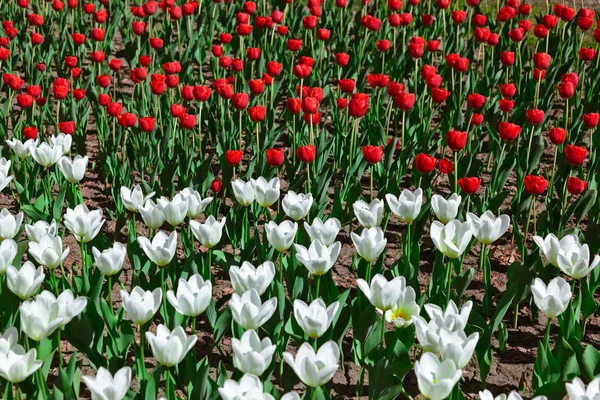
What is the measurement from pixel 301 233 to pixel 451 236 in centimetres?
76

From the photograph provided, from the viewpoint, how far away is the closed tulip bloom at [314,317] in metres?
2.65

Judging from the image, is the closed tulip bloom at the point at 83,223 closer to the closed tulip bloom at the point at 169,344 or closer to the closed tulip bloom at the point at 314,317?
the closed tulip bloom at the point at 169,344

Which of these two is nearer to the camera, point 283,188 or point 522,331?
point 522,331

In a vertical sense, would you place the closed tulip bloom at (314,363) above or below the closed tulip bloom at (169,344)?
above

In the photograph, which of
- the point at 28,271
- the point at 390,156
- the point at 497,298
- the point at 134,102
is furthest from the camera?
the point at 134,102

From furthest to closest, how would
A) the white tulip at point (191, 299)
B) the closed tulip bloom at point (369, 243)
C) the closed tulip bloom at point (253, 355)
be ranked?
the closed tulip bloom at point (369, 243), the white tulip at point (191, 299), the closed tulip bloom at point (253, 355)

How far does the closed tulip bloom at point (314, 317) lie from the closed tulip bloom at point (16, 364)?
2.46 ft

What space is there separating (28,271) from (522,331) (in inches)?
77.7

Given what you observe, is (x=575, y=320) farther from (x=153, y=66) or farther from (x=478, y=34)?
(x=153, y=66)

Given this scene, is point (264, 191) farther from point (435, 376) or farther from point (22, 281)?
point (435, 376)

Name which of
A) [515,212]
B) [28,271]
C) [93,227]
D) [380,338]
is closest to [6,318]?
[28,271]

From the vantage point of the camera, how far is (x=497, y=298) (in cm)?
393

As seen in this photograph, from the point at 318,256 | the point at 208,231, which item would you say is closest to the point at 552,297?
the point at 318,256

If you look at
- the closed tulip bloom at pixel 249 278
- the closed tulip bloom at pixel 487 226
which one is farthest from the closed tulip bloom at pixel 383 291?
the closed tulip bloom at pixel 487 226
